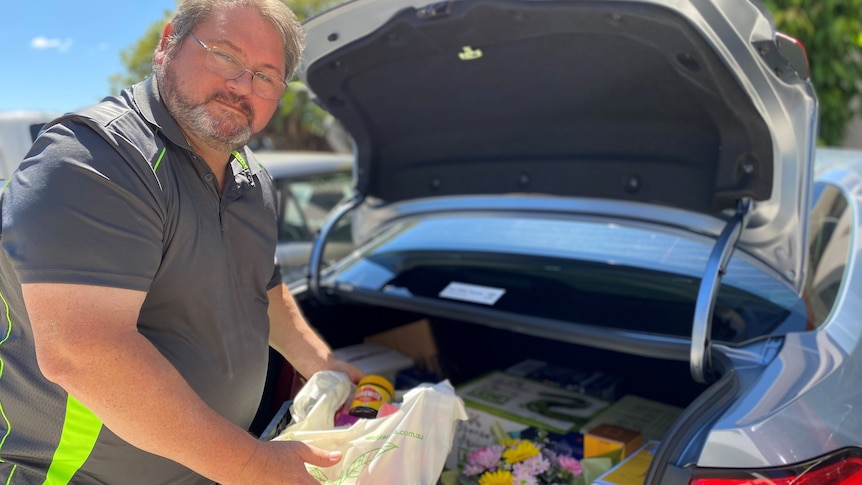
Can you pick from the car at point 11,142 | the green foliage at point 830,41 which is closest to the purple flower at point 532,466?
the car at point 11,142

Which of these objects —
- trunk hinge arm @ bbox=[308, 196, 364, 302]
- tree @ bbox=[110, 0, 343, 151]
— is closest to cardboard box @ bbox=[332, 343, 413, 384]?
trunk hinge arm @ bbox=[308, 196, 364, 302]

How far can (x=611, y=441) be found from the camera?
190 centimetres

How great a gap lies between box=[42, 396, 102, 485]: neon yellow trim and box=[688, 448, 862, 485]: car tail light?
3.71 feet

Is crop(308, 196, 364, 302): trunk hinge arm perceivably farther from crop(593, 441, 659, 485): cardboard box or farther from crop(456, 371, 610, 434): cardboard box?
crop(593, 441, 659, 485): cardboard box

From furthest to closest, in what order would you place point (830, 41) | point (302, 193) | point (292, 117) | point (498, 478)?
1. point (292, 117)
2. point (830, 41)
3. point (302, 193)
4. point (498, 478)

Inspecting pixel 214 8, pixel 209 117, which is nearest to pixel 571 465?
pixel 209 117

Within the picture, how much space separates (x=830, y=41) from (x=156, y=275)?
26.4 ft

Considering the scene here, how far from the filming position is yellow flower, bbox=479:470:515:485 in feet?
5.90

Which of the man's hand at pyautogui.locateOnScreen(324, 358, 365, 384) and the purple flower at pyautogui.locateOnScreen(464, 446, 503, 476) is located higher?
the man's hand at pyautogui.locateOnScreen(324, 358, 365, 384)

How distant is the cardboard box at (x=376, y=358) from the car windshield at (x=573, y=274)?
0.87 ft

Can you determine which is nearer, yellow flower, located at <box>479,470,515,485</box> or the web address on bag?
the web address on bag

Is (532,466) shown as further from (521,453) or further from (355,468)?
(355,468)

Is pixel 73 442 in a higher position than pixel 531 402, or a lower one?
higher

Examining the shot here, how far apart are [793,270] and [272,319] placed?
1.37 meters
